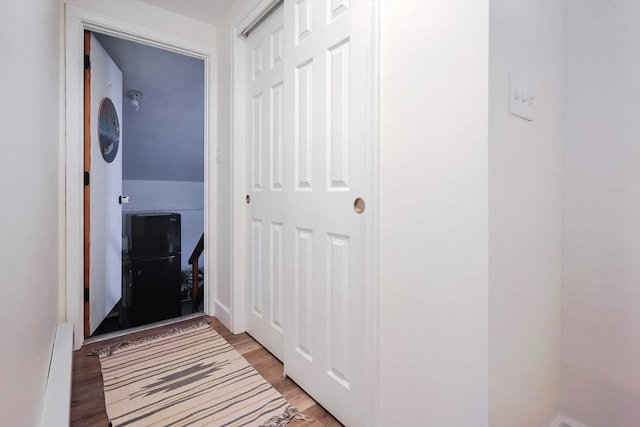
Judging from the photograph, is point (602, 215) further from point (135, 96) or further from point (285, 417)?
point (135, 96)

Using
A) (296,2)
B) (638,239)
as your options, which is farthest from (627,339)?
(296,2)

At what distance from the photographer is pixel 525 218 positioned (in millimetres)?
1026

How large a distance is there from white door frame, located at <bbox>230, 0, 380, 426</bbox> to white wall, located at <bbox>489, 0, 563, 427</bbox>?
1.26ft

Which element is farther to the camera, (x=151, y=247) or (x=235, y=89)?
(x=151, y=247)

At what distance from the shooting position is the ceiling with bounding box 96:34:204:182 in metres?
2.86

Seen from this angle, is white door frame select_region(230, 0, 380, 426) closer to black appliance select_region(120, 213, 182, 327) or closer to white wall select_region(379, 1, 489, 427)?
white wall select_region(379, 1, 489, 427)

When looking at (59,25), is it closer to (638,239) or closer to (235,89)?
(235,89)

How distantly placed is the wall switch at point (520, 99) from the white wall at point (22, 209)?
1.36 meters

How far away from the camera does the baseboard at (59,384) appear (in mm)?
1068

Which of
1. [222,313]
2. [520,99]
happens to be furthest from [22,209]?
[222,313]

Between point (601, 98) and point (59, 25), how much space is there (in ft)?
9.60

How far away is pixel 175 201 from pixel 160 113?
Answer: 1.36 metres

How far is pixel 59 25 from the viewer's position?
1.89 metres

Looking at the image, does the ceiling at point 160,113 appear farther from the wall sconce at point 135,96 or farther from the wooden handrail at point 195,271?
the wooden handrail at point 195,271
